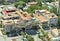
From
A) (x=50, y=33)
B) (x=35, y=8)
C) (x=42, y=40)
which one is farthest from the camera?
(x=35, y=8)

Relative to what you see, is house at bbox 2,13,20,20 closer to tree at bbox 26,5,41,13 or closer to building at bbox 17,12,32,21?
building at bbox 17,12,32,21

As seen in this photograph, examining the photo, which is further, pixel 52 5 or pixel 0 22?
pixel 52 5

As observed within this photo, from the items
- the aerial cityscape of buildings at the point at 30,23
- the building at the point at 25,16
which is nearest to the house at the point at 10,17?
the aerial cityscape of buildings at the point at 30,23

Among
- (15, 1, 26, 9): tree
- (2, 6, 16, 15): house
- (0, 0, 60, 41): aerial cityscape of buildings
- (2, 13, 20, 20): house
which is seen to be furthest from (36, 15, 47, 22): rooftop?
(15, 1, 26, 9): tree

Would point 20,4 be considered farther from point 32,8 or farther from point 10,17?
point 10,17

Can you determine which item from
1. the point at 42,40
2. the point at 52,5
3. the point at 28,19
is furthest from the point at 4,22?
the point at 52,5

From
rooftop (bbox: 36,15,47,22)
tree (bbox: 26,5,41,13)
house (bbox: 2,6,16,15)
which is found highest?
house (bbox: 2,6,16,15)

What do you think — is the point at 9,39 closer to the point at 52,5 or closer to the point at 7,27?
the point at 7,27

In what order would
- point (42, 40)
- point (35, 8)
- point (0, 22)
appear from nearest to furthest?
point (42, 40) → point (0, 22) → point (35, 8)

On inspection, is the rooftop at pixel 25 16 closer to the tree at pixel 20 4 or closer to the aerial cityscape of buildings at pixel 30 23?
the aerial cityscape of buildings at pixel 30 23

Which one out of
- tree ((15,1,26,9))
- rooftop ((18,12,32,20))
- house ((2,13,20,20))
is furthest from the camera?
tree ((15,1,26,9))

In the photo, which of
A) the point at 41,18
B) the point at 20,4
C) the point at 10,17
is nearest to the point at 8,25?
the point at 10,17
